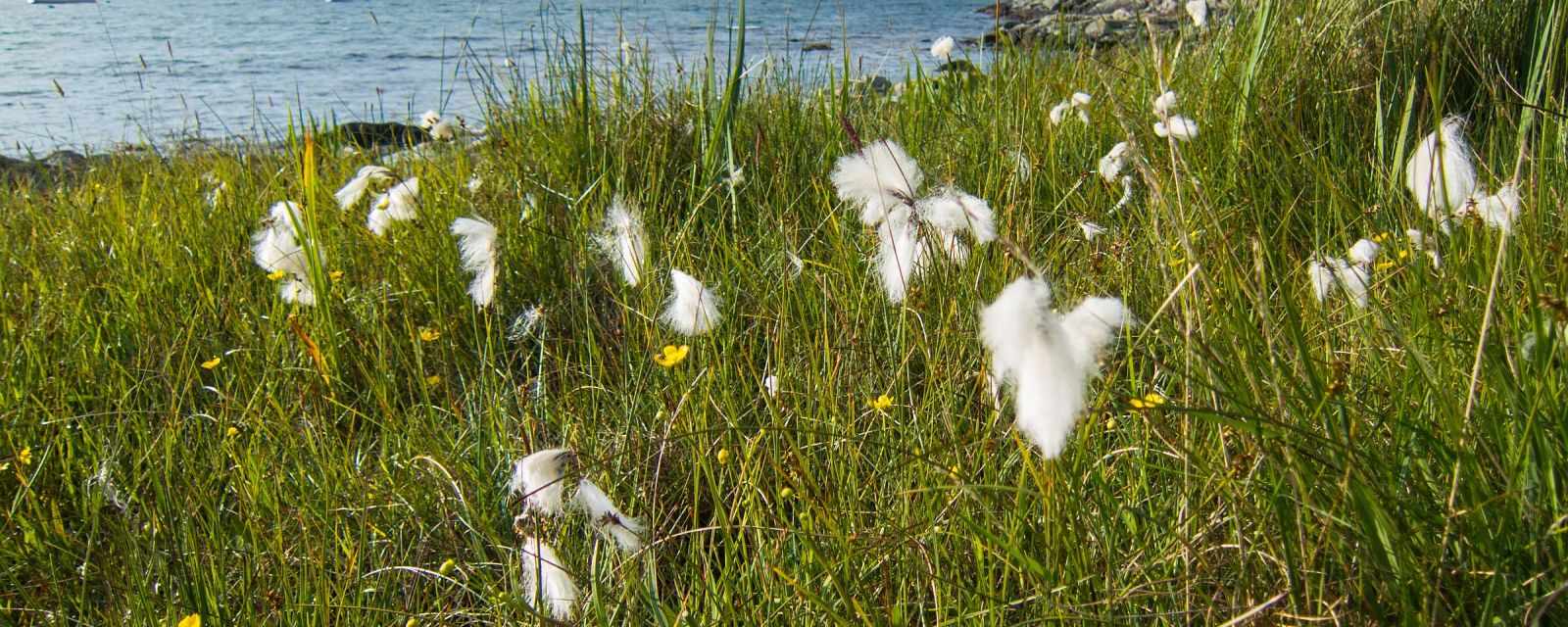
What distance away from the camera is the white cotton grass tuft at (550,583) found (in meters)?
1.20

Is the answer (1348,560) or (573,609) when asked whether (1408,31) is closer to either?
(1348,560)

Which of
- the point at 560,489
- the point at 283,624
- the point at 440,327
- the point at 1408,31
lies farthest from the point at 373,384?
the point at 1408,31

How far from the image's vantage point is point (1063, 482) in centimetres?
106

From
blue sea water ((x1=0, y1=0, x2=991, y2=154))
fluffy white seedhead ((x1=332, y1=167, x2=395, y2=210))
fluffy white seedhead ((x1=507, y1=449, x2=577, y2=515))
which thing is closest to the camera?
fluffy white seedhead ((x1=507, y1=449, x2=577, y2=515))

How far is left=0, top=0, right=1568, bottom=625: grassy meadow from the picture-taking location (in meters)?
0.98

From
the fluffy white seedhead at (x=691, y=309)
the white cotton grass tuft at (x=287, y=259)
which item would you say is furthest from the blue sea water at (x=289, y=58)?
the fluffy white seedhead at (x=691, y=309)

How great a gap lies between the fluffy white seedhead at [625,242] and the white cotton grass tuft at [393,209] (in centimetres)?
48

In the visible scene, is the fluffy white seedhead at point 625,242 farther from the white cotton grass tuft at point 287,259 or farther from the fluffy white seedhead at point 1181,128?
the fluffy white seedhead at point 1181,128

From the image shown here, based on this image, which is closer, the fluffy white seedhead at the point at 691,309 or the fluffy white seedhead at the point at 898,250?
the fluffy white seedhead at the point at 898,250

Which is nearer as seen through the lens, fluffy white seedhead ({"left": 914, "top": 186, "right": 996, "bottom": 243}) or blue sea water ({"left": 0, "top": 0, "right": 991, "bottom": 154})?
fluffy white seedhead ({"left": 914, "top": 186, "right": 996, "bottom": 243})

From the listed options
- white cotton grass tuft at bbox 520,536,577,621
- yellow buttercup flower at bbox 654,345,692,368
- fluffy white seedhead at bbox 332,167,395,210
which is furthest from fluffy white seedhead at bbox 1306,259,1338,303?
fluffy white seedhead at bbox 332,167,395,210

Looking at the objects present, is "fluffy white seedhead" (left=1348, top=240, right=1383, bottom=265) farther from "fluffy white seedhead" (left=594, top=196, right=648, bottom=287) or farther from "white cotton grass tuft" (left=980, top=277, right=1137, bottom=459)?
"fluffy white seedhead" (left=594, top=196, right=648, bottom=287)

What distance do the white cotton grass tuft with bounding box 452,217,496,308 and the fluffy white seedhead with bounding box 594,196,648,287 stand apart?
0.23m

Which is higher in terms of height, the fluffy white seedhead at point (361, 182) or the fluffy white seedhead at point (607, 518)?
the fluffy white seedhead at point (361, 182)
